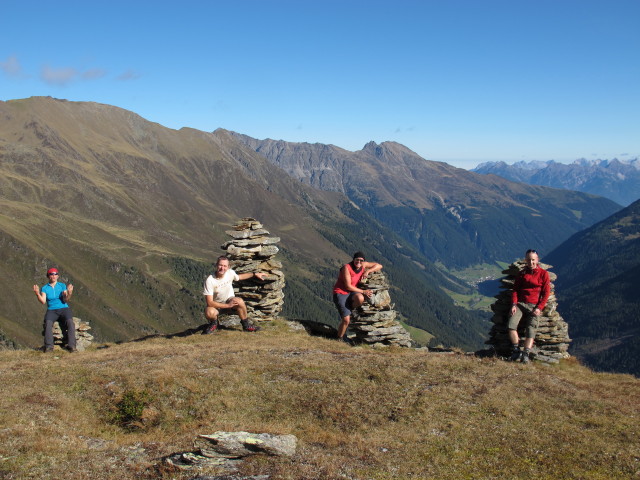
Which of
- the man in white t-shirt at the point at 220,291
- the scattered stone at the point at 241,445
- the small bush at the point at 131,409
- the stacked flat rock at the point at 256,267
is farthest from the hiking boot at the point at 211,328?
the scattered stone at the point at 241,445

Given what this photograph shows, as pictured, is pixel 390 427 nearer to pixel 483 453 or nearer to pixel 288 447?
→ pixel 483 453

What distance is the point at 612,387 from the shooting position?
1945 centimetres

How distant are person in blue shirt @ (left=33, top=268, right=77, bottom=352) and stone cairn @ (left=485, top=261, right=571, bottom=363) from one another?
2422 centimetres

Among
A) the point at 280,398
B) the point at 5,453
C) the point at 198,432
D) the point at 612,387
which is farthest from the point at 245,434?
the point at 612,387

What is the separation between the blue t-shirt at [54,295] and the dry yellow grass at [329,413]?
11.3 ft

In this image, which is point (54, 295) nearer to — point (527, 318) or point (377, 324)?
point (377, 324)

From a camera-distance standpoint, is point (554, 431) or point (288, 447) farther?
point (554, 431)

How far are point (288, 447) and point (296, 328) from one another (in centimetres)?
1926

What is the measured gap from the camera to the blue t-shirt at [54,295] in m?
25.2

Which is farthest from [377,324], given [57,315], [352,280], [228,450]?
[57,315]

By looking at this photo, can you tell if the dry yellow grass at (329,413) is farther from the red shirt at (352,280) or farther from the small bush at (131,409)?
the red shirt at (352,280)

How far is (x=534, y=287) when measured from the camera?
76.5ft

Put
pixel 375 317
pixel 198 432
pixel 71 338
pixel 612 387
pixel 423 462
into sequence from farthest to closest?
pixel 375 317
pixel 71 338
pixel 612 387
pixel 198 432
pixel 423 462

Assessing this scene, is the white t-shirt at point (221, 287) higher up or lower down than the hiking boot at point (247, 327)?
higher up
